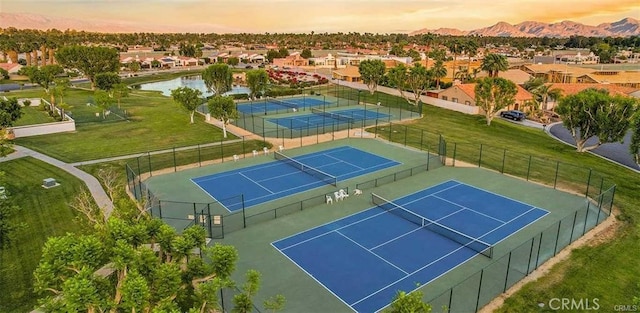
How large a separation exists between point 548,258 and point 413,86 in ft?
146

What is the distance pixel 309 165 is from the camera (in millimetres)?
34031

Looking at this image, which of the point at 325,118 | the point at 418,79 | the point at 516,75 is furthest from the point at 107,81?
the point at 516,75

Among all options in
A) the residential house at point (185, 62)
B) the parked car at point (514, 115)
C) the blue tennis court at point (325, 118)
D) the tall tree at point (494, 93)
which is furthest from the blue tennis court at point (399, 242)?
the residential house at point (185, 62)

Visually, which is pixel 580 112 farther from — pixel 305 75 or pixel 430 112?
pixel 305 75

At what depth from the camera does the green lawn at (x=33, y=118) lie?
4681 cm

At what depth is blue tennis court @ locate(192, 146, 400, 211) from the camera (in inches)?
1099

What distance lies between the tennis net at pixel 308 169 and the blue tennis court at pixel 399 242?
4441 mm

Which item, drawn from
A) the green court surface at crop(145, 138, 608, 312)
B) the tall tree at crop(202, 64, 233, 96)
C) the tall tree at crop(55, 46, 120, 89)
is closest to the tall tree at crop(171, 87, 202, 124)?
the tall tree at crop(202, 64, 233, 96)

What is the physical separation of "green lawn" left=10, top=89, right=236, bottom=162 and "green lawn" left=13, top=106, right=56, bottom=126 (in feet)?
11.0

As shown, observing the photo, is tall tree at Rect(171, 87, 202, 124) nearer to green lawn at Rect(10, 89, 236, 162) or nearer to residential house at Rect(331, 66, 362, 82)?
green lawn at Rect(10, 89, 236, 162)

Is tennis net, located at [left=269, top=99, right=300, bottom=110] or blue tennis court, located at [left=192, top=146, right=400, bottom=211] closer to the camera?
blue tennis court, located at [left=192, top=146, right=400, bottom=211]

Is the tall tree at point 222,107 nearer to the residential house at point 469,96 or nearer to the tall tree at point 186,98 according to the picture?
the tall tree at point 186,98

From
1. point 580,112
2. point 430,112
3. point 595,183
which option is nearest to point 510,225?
point 595,183

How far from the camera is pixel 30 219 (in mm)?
23297
